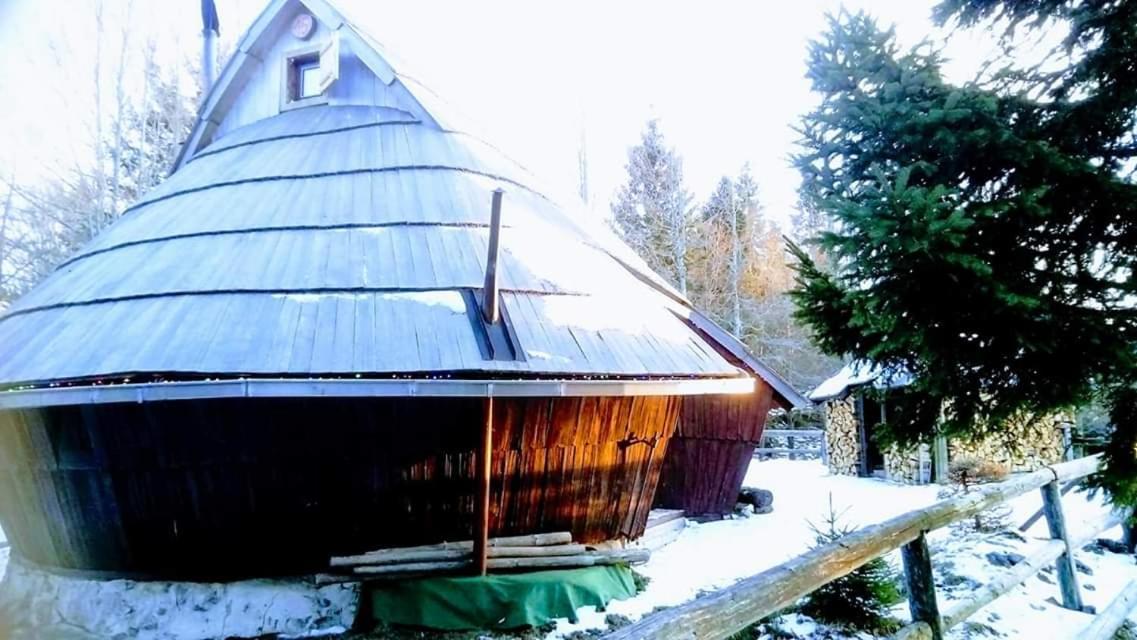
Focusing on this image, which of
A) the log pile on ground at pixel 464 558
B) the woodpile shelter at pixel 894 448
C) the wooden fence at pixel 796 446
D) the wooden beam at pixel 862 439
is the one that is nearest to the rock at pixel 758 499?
the woodpile shelter at pixel 894 448

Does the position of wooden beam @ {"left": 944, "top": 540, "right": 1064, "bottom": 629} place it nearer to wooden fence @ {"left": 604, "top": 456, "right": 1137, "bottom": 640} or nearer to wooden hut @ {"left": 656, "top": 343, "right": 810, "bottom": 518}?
wooden fence @ {"left": 604, "top": 456, "right": 1137, "bottom": 640}

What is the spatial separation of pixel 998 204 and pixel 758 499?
26.3ft

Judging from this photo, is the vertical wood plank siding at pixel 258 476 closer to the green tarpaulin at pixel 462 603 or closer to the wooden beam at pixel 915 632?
the green tarpaulin at pixel 462 603

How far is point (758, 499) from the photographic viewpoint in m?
10.3

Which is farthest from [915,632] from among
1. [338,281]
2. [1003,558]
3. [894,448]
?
[894,448]

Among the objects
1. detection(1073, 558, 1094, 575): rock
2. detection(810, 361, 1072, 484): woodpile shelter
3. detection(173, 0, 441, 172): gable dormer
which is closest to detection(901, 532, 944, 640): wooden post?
detection(1073, 558, 1094, 575): rock

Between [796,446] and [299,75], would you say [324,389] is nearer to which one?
[299,75]

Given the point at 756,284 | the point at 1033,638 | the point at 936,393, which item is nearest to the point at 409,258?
the point at 936,393

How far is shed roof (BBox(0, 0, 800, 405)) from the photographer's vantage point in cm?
458

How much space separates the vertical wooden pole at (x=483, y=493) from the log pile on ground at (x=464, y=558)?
0.12 m

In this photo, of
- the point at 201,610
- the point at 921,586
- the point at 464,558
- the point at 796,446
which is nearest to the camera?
the point at 921,586

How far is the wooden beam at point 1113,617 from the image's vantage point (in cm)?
380

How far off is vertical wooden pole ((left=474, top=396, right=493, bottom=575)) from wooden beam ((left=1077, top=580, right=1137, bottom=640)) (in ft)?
13.2

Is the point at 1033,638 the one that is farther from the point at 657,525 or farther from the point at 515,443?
the point at 657,525
